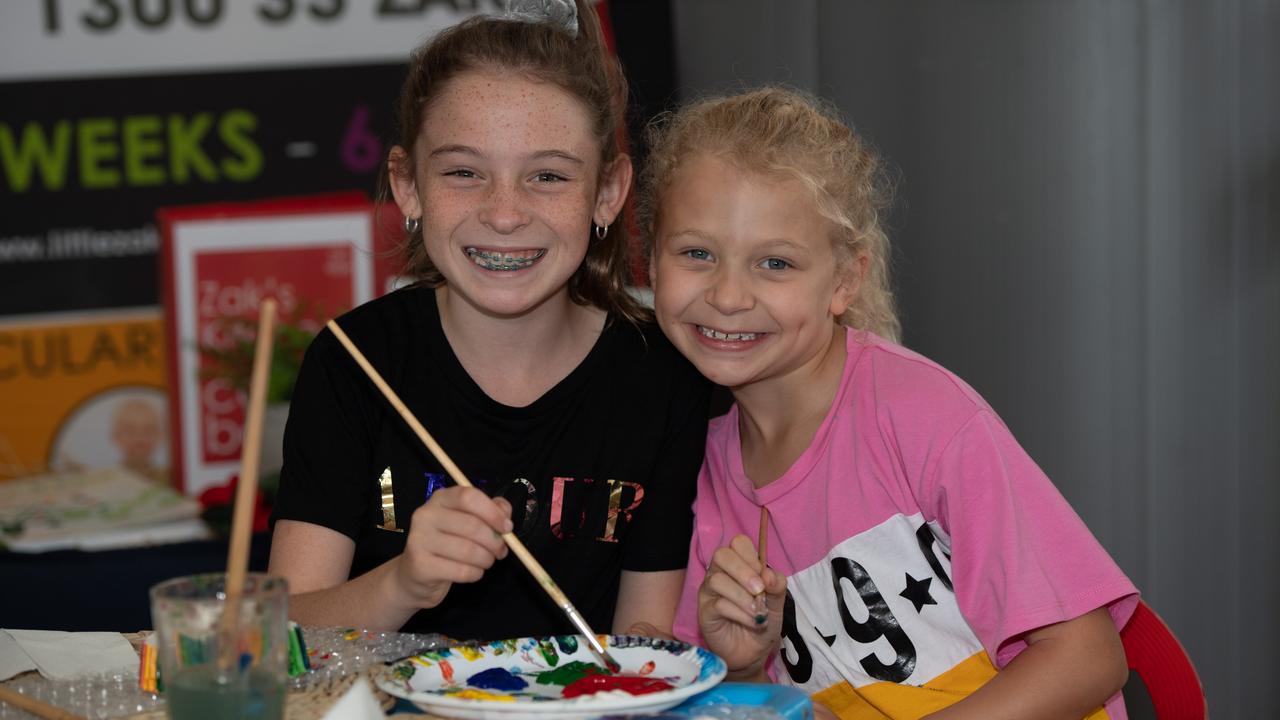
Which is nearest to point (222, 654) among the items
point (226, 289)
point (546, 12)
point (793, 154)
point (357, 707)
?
point (357, 707)

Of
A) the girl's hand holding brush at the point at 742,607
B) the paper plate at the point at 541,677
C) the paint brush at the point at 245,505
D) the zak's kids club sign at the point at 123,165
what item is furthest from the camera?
the zak's kids club sign at the point at 123,165

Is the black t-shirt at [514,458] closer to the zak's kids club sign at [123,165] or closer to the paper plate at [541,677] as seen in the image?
the paper plate at [541,677]

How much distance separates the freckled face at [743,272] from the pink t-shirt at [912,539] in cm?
8

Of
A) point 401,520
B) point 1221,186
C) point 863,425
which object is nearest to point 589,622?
point 401,520

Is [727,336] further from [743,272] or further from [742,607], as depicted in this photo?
[742,607]

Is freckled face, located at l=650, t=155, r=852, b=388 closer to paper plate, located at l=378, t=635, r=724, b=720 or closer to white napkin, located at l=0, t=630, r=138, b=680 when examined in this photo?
paper plate, located at l=378, t=635, r=724, b=720

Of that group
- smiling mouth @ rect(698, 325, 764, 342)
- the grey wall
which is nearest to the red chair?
smiling mouth @ rect(698, 325, 764, 342)

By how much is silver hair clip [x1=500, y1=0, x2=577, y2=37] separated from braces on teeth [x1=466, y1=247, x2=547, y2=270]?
0.88ft

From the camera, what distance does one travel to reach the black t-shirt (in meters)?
1.44

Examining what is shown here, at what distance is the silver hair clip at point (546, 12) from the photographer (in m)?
1.53

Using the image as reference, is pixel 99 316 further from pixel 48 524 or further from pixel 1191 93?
pixel 1191 93

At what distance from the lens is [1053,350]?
1999mm

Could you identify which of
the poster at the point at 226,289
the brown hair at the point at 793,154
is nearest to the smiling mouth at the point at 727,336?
the brown hair at the point at 793,154

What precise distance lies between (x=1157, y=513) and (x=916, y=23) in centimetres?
90
